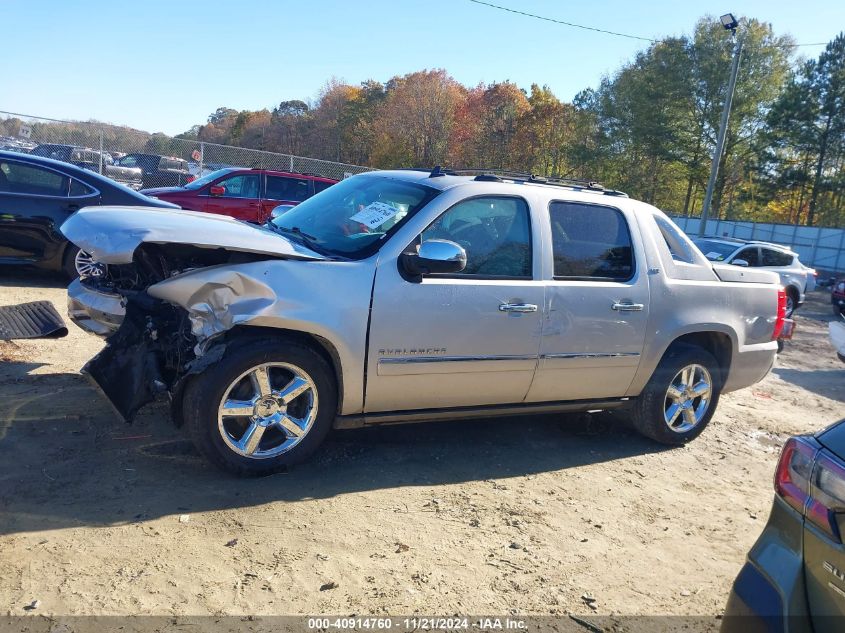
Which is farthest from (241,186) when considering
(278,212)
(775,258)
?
(775,258)

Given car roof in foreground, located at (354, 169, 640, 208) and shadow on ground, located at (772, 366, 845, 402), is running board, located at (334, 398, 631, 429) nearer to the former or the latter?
car roof in foreground, located at (354, 169, 640, 208)

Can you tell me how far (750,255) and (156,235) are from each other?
13.4 metres

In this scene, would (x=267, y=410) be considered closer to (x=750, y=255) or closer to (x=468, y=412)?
(x=468, y=412)

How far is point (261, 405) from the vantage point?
380 centimetres

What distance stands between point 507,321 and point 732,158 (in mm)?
43619

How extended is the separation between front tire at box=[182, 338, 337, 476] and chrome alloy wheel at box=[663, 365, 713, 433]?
2.77m

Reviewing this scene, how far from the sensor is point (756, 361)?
18.3ft

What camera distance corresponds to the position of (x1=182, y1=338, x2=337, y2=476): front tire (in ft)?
12.0

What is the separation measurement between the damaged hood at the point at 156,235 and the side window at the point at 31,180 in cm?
480

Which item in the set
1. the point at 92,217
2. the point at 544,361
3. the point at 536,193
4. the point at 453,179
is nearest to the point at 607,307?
the point at 544,361

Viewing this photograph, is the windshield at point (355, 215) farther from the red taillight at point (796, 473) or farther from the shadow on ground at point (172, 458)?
the red taillight at point (796, 473)

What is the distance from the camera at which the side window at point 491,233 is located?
4273 mm

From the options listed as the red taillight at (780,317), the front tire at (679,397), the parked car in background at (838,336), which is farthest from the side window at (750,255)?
the parked car in background at (838,336)

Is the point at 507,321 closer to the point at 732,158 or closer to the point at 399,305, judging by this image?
the point at 399,305
